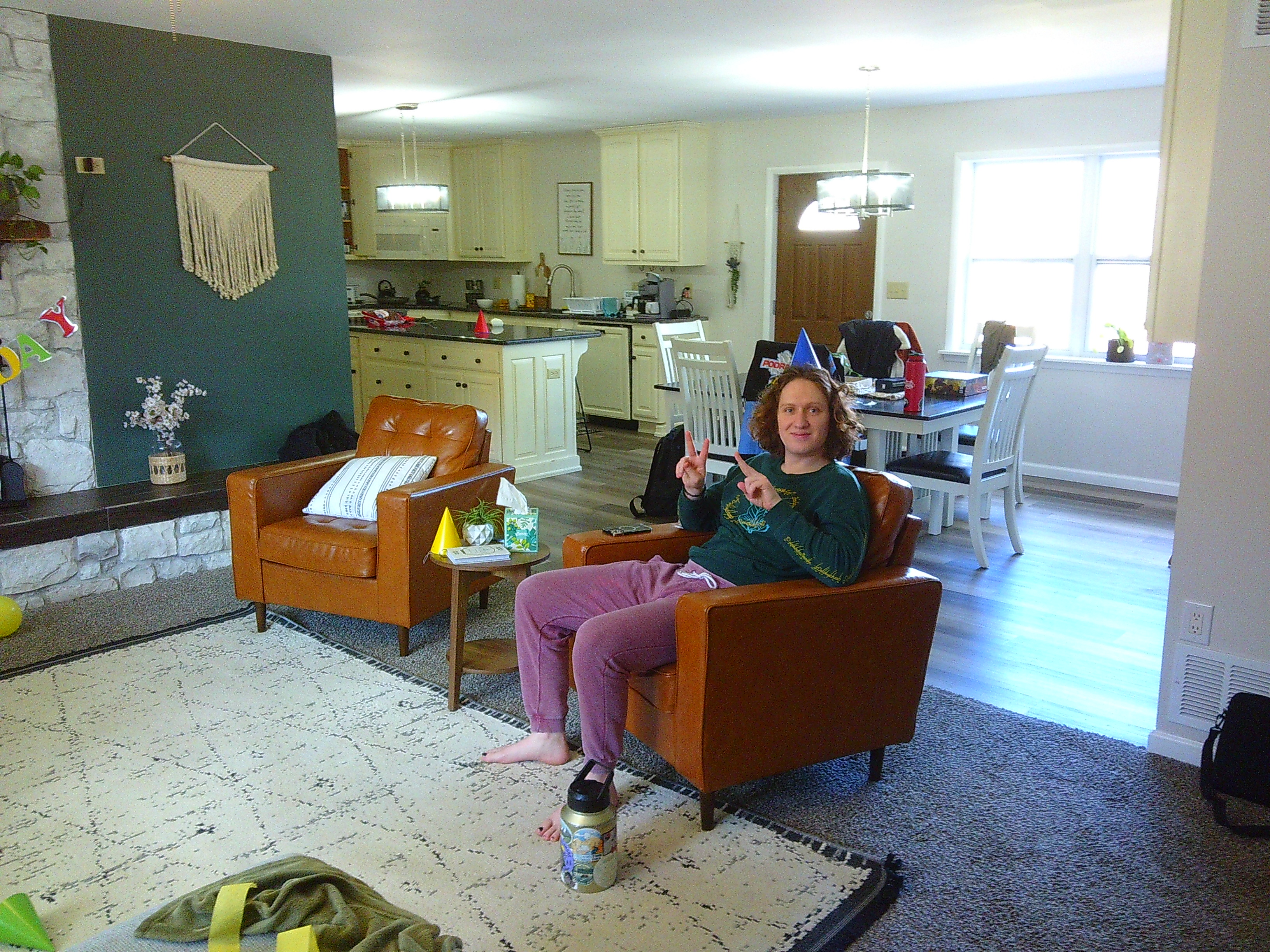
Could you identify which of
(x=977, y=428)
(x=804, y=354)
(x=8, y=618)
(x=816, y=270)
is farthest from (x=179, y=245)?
(x=816, y=270)

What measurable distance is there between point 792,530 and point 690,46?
3190 mm

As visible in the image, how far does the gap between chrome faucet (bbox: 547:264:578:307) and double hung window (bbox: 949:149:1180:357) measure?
3.44 meters

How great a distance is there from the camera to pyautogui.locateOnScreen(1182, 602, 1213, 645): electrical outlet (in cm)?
277

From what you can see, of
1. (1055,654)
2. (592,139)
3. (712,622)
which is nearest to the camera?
(712,622)

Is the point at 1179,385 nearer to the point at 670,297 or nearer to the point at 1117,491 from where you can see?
the point at 1117,491

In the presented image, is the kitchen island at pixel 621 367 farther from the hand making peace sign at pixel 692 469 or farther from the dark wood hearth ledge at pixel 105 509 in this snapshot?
the hand making peace sign at pixel 692 469

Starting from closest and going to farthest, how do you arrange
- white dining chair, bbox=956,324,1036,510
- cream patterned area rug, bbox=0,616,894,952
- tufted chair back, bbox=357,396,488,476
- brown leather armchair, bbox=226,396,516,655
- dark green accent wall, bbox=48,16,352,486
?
cream patterned area rug, bbox=0,616,894,952
brown leather armchair, bbox=226,396,516,655
tufted chair back, bbox=357,396,488,476
dark green accent wall, bbox=48,16,352,486
white dining chair, bbox=956,324,1036,510

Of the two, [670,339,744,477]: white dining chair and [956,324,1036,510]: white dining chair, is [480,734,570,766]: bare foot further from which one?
[956,324,1036,510]: white dining chair

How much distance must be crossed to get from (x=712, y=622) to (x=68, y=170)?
12.0 feet

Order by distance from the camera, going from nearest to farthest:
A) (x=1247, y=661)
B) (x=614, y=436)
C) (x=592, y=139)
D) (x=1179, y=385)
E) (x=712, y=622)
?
(x=712, y=622)
(x=1247, y=661)
(x=1179, y=385)
(x=614, y=436)
(x=592, y=139)

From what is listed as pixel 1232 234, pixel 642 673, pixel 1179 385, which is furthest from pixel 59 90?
pixel 1179 385

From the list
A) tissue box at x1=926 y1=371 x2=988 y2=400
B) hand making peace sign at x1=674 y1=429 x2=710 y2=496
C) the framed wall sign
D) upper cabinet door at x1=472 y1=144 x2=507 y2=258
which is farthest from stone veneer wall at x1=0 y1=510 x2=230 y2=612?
upper cabinet door at x1=472 y1=144 x2=507 y2=258

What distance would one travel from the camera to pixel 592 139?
8.46m

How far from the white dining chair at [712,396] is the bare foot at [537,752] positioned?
2295 mm
